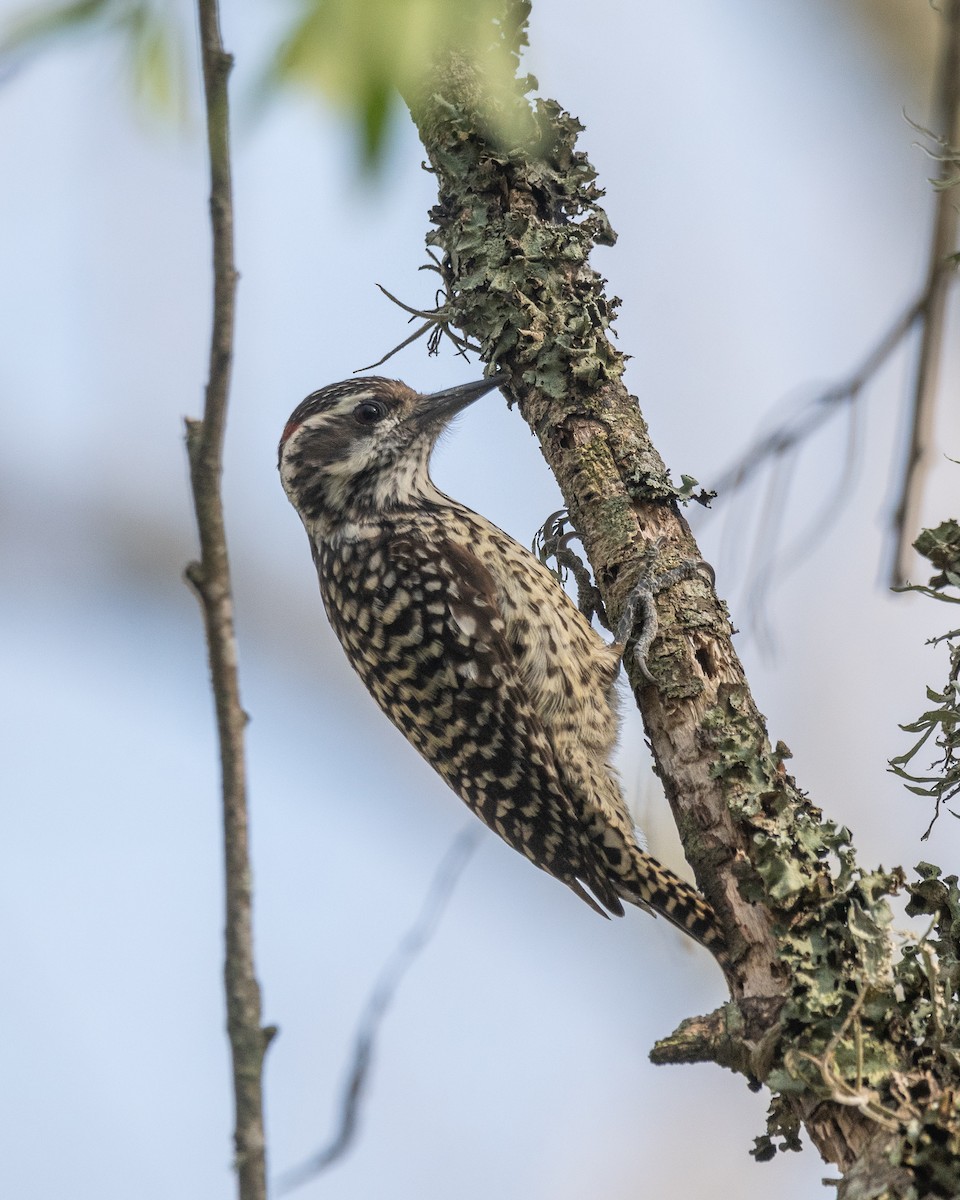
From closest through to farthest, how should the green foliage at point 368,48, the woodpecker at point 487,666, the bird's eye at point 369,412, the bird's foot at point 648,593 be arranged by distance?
the green foliage at point 368,48 < the bird's foot at point 648,593 < the woodpecker at point 487,666 < the bird's eye at point 369,412

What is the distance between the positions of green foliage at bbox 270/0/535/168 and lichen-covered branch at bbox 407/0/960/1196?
72 centimetres

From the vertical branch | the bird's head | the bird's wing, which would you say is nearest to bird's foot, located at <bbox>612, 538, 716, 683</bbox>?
the bird's wing

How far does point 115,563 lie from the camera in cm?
613

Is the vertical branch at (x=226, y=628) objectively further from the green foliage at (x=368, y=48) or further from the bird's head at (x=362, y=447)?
the bird's head at (x=362, y=447)

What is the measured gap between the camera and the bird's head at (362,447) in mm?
4688

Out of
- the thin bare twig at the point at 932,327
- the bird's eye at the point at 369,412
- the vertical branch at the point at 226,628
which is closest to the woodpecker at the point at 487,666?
the bird's eye at the point at 369,412

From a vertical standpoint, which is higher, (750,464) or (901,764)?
(750,464)

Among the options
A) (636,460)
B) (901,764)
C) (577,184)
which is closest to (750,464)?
(636,460)

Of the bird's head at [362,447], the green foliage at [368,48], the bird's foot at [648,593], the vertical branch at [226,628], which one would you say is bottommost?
the vertical branch at [226,628]

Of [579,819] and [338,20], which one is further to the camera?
[579,819]

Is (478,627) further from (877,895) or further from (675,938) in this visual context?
(877,895)

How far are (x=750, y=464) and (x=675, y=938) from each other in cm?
151

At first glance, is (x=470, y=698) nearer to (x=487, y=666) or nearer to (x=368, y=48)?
(x=487, y=666)

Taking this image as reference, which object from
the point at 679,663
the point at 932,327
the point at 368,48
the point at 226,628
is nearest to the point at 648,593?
the point at 679,663
